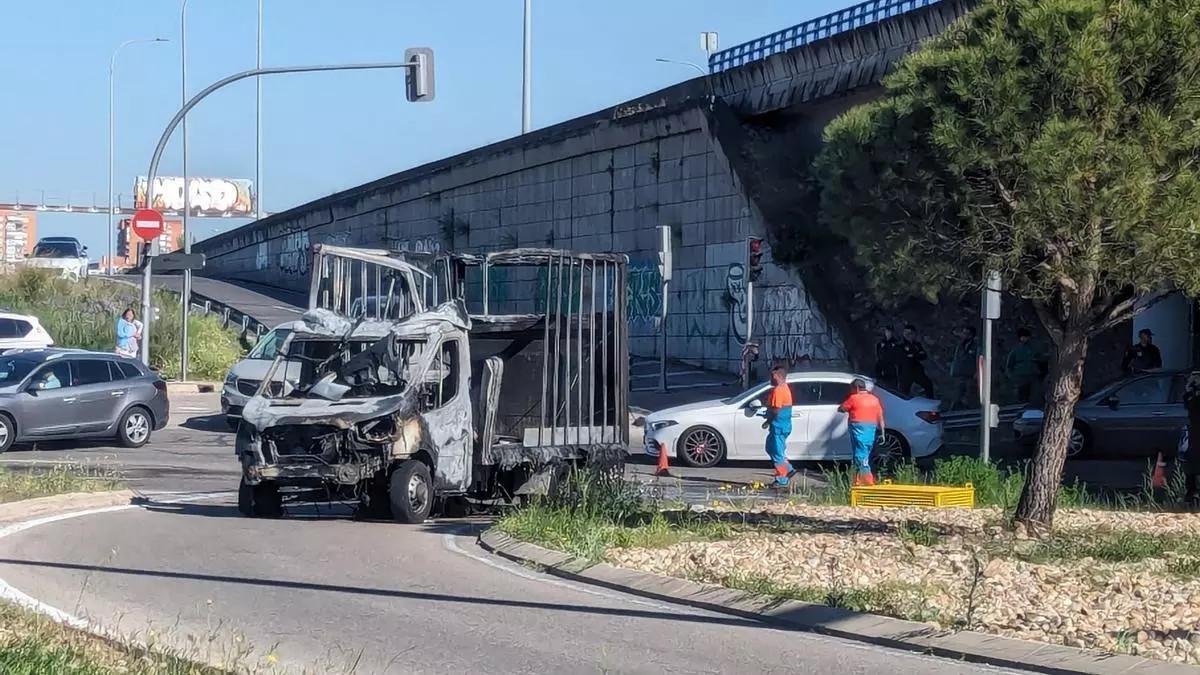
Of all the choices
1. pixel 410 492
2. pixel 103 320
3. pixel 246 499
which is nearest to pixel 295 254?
pixel 103 320

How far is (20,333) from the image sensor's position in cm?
3005

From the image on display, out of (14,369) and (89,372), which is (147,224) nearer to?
(89,372)

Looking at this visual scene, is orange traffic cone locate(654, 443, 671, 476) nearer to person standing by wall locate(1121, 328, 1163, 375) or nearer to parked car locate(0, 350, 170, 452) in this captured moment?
person standing by wall locate(1121, 328, 1163, 375)

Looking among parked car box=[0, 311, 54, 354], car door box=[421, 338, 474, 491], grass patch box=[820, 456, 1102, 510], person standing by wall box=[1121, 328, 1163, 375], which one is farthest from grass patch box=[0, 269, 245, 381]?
grass patch box=[820, 456, 1102, 510]

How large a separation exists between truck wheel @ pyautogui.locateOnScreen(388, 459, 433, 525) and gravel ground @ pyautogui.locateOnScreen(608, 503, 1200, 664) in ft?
11.1

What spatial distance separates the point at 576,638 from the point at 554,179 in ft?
114

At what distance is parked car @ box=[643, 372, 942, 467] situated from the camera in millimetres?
22922


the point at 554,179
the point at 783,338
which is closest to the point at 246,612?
the point at 783,338

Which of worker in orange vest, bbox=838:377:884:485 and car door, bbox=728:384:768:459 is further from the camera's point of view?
car door, bbox=728:384:768:459

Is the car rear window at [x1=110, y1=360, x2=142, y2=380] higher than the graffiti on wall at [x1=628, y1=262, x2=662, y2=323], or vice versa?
the graffiti on wall at [x1=628, y1=262, x2=662, y2=323]

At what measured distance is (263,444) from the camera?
590 inches

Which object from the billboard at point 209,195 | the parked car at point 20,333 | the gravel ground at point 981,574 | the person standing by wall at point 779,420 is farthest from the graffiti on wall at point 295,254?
the billboard at point 209,195

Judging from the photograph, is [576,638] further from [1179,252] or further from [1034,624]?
[1179,252]

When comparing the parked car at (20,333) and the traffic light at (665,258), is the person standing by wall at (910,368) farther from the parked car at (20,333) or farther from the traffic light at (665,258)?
the parked car at (20,333)
